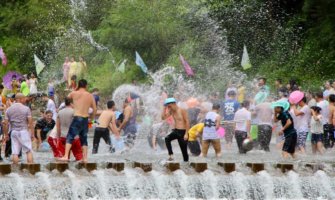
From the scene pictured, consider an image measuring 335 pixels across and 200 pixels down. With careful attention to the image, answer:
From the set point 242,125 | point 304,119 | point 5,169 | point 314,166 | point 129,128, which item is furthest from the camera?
point 129,128

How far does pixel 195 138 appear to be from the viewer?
22.7 metres

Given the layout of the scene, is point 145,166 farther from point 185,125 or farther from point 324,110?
point 324,110

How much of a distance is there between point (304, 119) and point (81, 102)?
5.83 m

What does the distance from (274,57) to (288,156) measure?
59.4ft

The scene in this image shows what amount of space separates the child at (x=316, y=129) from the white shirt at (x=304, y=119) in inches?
17.6

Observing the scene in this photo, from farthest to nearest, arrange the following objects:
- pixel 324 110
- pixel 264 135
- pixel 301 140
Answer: pixel 324 110 → pixel 264 135 → pixel 301 140

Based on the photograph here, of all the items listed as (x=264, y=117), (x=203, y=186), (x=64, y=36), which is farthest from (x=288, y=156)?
(x=64, y=36)

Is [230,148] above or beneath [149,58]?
beneath

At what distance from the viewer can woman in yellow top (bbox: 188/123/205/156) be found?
22484 millimetres

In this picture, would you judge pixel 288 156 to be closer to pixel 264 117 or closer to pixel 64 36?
pixel 264 117

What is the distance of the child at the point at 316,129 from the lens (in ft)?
75.9

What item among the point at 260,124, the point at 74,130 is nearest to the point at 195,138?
the point at 260,124

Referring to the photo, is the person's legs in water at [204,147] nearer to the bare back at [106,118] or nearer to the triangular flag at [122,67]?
the bare back at [106,118]

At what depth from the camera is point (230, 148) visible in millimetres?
24797
